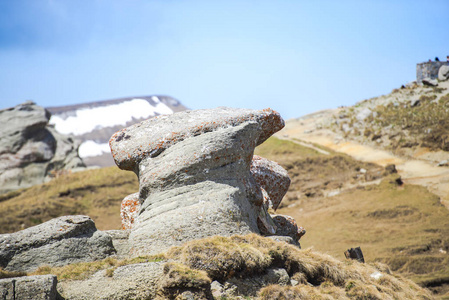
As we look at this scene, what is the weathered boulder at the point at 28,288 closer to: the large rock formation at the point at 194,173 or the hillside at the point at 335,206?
the large rock formation at the point at 194,173

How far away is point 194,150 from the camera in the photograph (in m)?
10.1

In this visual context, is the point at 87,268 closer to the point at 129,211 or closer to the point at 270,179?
the point at 129,211

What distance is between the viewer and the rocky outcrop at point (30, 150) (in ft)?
131

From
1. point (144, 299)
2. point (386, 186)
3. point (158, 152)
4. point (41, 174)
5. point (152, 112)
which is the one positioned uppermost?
point (158, 152)

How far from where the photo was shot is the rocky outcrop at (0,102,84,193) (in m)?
40.1

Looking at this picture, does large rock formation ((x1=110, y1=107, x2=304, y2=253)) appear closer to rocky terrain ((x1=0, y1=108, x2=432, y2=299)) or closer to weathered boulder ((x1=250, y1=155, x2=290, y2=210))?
rocky terrain ((x1=0, y1=108, x2=432, y2=299))

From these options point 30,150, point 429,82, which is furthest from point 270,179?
point 429,82

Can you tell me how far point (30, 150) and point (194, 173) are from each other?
35.0 metres

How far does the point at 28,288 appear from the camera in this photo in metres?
6.87

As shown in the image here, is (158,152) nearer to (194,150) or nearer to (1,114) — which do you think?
(194,150)

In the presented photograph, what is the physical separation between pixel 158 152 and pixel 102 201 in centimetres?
2423

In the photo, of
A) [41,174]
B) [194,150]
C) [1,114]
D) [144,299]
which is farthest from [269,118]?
[1,114]

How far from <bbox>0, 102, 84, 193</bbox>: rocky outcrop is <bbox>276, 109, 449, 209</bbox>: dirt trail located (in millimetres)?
21382

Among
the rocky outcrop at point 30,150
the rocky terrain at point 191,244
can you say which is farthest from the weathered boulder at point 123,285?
the rocky outcrop at point 30,150
